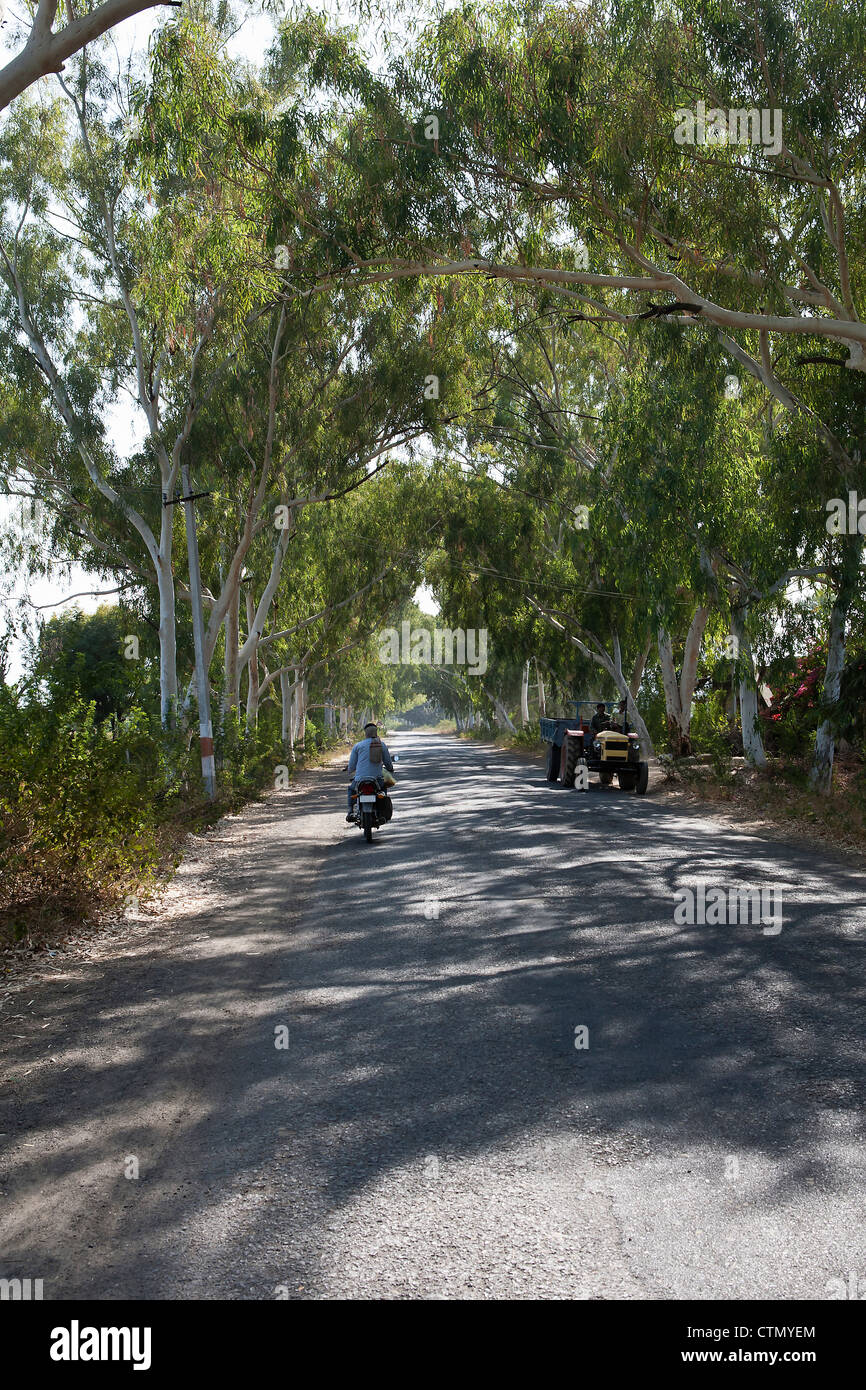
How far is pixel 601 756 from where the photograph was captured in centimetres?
2494

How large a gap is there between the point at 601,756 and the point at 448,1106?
20.3 metres

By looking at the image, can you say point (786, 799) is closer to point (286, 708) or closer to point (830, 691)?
point (830, 691)

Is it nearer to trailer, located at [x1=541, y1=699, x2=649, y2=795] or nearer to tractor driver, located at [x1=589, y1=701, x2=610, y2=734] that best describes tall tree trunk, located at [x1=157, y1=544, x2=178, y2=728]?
trailer, located at [x1=541, y1=699, x2=649, y2=795]

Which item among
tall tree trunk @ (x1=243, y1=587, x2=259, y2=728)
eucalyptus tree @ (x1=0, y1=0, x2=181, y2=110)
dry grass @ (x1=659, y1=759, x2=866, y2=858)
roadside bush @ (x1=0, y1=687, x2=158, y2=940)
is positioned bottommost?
dry grass @ (x1=659, y1=759, x2=866, y2=858)

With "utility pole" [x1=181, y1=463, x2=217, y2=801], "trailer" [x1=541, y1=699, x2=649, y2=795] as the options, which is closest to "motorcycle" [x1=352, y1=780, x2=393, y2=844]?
"utility pole" [x1=181, y1=463, x2=217, y2=801]

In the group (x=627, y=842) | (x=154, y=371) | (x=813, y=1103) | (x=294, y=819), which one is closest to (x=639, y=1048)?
(x=813, y=1103)

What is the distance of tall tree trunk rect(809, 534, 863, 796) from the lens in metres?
17.1

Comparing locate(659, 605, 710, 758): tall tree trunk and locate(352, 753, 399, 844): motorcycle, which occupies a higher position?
locate(659, 605, 710, 758): tall tree trunk

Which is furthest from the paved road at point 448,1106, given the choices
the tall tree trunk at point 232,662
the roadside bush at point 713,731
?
the tall tree trunk at point 232,662

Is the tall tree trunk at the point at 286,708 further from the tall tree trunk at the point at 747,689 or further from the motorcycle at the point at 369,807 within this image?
the motorcycle at the point at 369,807

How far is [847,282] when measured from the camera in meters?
14.6

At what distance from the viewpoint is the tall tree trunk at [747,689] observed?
2097cm

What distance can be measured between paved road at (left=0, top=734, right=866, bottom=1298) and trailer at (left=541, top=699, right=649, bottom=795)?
46.3 ft

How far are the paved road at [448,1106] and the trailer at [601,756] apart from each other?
14.1 m
